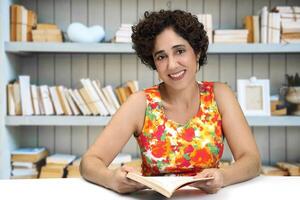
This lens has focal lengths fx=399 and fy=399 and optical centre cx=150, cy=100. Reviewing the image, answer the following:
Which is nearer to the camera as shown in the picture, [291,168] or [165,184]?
[165,184]

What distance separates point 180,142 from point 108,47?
1371 mm

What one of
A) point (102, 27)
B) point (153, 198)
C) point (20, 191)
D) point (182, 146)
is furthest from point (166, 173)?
point (102, 27)

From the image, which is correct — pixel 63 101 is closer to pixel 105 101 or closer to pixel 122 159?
pixel 105 101

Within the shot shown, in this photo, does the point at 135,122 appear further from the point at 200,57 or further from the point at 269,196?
the point at 269,196

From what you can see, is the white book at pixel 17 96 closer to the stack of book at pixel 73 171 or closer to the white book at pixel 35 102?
the white book at pixel 35 102

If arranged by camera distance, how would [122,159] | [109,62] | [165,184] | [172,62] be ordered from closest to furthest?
[165,184]
[172,62]
[122,159]
[109,62]

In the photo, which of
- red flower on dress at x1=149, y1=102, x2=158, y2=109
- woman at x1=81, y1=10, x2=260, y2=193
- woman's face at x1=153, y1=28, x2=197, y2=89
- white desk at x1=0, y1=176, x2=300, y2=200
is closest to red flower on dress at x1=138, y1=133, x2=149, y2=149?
woman at x1=81, y1=10, x2=260, y2=193

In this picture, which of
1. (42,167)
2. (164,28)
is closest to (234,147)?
(164,28)

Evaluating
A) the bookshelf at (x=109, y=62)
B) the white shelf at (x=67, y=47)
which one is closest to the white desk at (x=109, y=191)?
the white shelf at (x=67, y=47)

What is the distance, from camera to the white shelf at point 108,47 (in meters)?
2.67

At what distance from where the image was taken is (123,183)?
3.49ft

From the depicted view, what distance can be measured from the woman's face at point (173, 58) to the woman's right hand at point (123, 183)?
49 centimetres

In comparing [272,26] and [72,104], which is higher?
[272,26]

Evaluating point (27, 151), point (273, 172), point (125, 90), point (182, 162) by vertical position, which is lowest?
point (273, 172)
